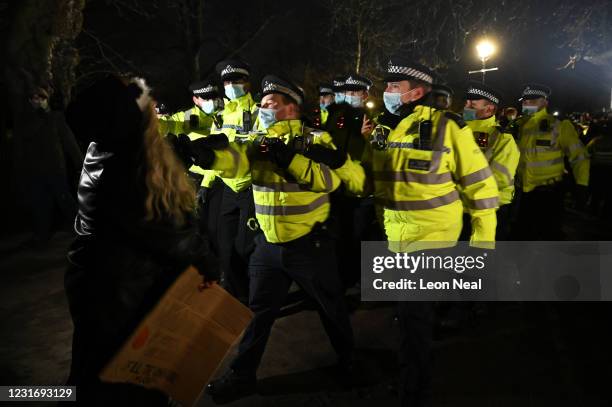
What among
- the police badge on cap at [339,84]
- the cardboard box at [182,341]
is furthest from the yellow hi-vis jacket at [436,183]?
the police badge on cap at [339,84]

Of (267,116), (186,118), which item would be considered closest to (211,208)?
(186,118)

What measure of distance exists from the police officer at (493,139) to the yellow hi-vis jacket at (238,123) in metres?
2.08

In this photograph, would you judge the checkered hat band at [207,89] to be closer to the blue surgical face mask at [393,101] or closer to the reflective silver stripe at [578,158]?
the blue surgical face mask at [393,101]

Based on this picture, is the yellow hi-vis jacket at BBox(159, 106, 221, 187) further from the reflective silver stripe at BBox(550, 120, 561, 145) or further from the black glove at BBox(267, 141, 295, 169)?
the reflective silver stripe at BBox(550, 120, 561, 145)

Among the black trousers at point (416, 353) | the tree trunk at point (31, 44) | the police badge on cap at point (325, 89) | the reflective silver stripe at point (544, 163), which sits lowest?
the black trousers at point (416, 353)

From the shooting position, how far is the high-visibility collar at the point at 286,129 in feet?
11.4

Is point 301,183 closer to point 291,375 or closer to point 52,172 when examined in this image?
point 291,375

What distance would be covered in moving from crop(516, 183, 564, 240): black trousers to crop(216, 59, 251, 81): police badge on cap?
3.38m

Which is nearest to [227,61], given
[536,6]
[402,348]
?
[402,348]

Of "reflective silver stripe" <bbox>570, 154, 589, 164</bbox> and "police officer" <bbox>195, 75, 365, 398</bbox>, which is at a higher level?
"reflective silver stripe" <bbox>570, 154, 589, 164</bbox>

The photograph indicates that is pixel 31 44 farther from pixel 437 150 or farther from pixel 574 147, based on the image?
pixel 574 147

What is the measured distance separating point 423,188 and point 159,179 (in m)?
1.63

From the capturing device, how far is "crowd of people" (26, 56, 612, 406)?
7.06 ft

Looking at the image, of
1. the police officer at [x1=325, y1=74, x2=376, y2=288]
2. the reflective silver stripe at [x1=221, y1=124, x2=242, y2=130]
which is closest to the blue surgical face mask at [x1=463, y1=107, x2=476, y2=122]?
the police officer at [x1=325, y1=74, x2=376, y2=288]
